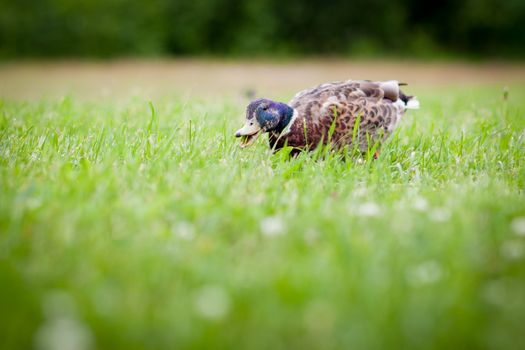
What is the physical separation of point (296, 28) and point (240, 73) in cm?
859

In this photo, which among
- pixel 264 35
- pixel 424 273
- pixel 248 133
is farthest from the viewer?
pixel 264 35

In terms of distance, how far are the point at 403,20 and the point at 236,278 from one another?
85.1 feet

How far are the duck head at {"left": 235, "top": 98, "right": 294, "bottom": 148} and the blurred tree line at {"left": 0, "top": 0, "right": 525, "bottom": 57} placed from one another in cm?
2163

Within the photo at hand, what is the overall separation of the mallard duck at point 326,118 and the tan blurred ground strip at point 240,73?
946cm

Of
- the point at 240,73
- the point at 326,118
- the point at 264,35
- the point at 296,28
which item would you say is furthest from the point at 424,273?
the point at 296,28

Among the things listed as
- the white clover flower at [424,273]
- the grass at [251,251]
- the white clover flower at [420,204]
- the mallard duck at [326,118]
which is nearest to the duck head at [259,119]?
the mallard duck at [326,118]

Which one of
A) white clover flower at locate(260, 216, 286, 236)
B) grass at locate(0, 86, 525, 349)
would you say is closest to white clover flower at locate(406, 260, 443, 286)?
grass at locate(0, 86, 525, 349)

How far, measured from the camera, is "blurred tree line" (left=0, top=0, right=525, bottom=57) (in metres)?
23.4

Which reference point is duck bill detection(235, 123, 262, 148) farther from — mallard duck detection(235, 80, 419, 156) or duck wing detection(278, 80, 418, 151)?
duck wing detection(278, 80, 418, 151)

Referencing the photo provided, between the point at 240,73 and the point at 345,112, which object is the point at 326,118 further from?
the point at 240,73

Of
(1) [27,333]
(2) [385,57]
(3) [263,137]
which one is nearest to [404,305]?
(1) [27,333]

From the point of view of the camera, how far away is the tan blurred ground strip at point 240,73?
1422 cm

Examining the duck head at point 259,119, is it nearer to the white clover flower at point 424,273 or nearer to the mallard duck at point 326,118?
the mallard duck at point 326,118

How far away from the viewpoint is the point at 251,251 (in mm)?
1924
